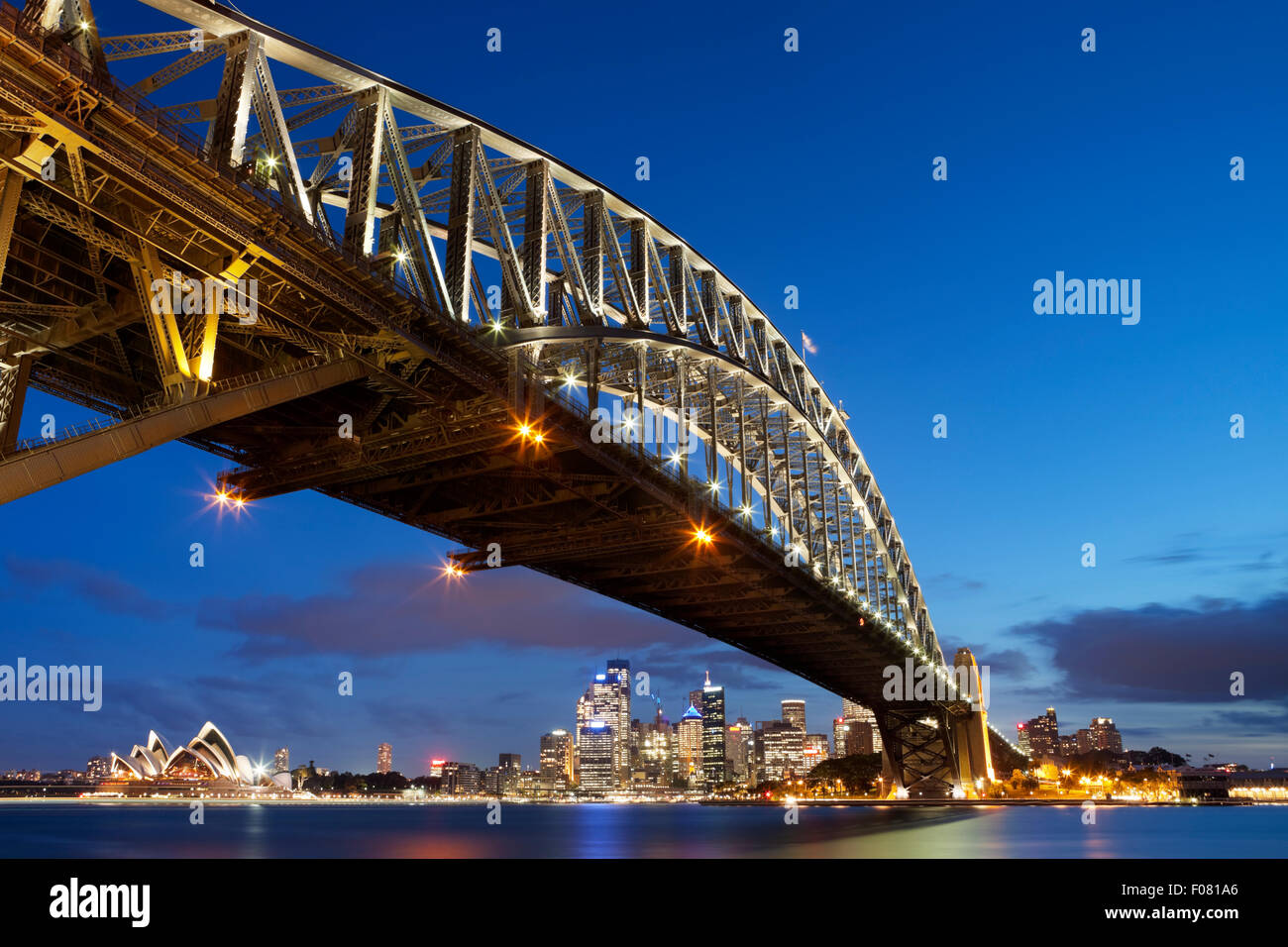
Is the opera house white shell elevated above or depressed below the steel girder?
below

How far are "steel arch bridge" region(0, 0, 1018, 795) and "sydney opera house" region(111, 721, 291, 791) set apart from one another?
135 meters

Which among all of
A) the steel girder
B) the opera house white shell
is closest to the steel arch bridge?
the steel girder

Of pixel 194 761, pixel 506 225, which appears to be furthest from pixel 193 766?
pixel 506 225

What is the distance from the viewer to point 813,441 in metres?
65.1

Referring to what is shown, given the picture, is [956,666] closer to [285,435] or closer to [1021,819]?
[1021,819]

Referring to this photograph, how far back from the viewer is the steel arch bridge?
1898 centimetres

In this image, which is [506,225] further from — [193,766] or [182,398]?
[193,766]

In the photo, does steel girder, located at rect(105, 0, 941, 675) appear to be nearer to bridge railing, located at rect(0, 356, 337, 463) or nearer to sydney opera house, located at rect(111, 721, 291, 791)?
bridge railing, located at rect(0, 356, 337, 463)

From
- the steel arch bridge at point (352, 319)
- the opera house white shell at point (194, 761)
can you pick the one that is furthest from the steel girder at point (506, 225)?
the opera house white shell at point (194, 761)

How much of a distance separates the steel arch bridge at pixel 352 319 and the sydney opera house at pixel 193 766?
135359 millimetres

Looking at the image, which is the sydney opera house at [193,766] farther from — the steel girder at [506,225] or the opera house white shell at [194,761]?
the steel girder at [506,225]

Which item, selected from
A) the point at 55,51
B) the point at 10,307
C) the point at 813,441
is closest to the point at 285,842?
the point at 813,441

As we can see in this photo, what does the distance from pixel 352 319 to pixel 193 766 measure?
184 m
